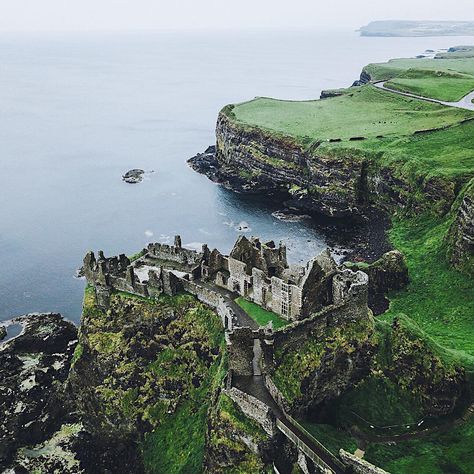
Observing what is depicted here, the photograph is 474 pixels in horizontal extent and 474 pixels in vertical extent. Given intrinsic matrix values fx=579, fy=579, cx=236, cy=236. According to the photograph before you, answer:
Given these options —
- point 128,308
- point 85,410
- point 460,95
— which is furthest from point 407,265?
point 460,95

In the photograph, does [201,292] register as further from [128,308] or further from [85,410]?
[85,410]

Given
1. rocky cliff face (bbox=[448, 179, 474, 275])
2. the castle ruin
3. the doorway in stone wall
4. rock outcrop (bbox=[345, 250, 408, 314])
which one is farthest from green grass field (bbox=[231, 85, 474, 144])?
the doorway in stone wall

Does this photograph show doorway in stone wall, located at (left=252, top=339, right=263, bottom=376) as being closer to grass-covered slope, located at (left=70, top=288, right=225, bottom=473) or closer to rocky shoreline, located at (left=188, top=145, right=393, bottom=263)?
grass-covered slope, located at (left=70, top=288, right=225, bottom=473)

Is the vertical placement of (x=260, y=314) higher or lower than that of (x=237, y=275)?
lower

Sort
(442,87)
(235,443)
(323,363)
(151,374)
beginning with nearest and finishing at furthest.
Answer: (235,443) < (323,363) < (151,374) < (442,87)

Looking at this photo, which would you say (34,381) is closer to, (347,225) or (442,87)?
(347,225)

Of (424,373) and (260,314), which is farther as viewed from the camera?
(260,314)

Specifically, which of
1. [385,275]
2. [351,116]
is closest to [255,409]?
[385,275]
